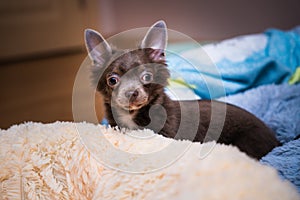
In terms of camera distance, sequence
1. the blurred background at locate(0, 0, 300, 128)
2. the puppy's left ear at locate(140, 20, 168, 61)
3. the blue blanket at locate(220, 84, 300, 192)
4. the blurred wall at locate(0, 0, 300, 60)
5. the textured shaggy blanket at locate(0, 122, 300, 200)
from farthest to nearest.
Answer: the blurred wall at locate(0, 0, 300, 60) < the blurred background at locate(0, 0, 300, 128) < the blue blanket at locate(220, 84, 300, 192) < the puppy's left ear at locate(140, 20, 168, 61) < the textured shaggy blanket at locate(0, 122, 300, 200)

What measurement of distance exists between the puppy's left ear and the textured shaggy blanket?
0.21m

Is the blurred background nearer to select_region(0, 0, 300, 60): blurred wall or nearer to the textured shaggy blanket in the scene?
select_region(0, 0, 300, 60): blurred wall

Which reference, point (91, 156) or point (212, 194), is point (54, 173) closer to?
point (91, 156)

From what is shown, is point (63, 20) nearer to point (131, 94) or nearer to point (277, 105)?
point (277, 105)

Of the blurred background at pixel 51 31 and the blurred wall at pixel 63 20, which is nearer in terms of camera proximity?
the blurred background at pixel 51 31

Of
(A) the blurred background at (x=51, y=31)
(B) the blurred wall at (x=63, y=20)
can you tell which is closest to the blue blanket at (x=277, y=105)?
(A) the blurred background at (x=51, y=31)

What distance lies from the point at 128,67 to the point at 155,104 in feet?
0.53

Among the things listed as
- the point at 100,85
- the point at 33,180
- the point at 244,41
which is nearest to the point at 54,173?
the point at 33,180

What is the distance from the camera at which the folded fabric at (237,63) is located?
1260 mm

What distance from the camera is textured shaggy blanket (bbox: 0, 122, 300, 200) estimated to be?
1.85ft

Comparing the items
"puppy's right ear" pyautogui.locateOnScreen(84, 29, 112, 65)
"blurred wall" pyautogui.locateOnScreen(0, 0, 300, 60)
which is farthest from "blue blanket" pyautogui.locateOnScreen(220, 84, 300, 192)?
"blurred wall" pyautogui.locateOnScreen(0, 0, 300, 60)

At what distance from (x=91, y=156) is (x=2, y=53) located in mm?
2303

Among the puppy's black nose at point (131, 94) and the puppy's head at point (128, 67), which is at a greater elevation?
the puppy's head at point (128, 67)

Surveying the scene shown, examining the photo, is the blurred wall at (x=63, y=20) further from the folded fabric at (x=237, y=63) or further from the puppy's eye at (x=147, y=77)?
the puppy's eye at (x=147, y=77)
